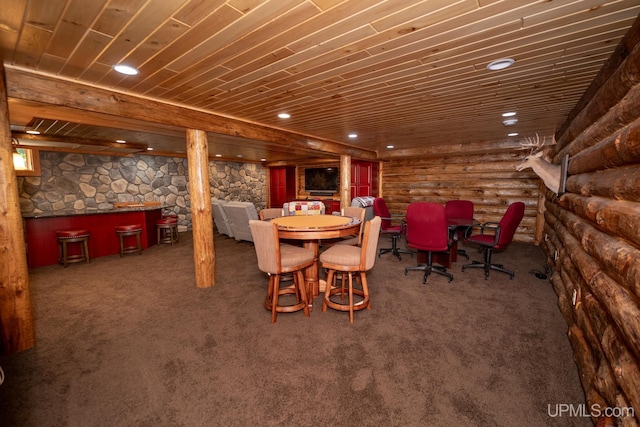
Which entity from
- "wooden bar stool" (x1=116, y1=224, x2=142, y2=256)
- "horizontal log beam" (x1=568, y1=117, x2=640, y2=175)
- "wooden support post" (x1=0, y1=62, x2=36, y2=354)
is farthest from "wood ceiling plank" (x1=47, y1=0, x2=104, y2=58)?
"wooden bar stool" (x1=116, y1=224, x2=142, y2=256)

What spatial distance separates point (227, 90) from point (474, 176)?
21.0ft

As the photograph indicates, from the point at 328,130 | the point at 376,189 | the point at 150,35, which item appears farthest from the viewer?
the point at 376,189

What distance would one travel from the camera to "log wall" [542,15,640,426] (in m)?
1.25

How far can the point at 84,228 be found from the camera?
488 cm

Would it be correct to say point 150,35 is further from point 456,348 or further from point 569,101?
point 569,101

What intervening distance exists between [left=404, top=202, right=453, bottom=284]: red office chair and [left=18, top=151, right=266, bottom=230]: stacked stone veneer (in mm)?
6571

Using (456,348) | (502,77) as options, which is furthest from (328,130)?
(456,348)

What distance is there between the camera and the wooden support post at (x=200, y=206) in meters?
3.46

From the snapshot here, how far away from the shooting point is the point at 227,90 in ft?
9.12

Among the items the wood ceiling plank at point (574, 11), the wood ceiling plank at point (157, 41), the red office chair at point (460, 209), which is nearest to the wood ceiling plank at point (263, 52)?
the wood ceiling plank at point (157, 41)

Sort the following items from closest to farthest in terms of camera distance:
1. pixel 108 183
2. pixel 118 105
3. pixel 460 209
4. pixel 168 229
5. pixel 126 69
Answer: pixel 126 69, pixel 118 105, pixel 460 209, pixel 168 229, pixel 108 183

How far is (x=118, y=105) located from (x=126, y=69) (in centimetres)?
65

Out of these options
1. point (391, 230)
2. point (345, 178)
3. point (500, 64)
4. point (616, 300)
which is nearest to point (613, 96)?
point (500, 64)

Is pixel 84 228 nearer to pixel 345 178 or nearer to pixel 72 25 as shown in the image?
pixel 72 25
